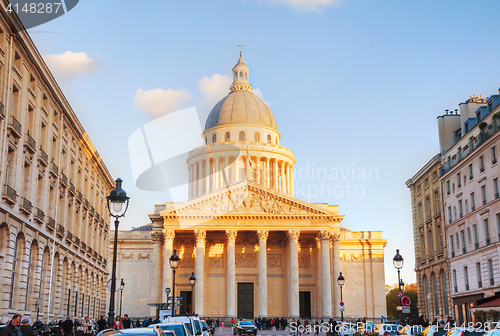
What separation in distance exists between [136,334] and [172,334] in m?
4.79

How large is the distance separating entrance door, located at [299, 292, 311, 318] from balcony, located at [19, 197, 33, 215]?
1763 inches

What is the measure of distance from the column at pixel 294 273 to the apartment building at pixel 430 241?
501 inches

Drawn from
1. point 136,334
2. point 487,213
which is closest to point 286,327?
point 487,213

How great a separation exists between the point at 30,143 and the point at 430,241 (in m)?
41.3

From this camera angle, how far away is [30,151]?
29.8 metres

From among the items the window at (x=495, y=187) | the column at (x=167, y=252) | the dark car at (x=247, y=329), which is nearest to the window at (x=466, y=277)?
the window at (x=495, y=187)

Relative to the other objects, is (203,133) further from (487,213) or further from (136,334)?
(136,334)

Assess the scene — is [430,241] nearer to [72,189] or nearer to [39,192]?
[72,189]

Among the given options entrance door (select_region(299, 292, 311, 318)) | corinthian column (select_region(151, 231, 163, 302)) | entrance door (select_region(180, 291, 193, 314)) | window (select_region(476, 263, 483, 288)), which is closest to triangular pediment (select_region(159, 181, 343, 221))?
corinthian column (select_region(151, 231, 163, 302))

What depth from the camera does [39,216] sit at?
3131 cm

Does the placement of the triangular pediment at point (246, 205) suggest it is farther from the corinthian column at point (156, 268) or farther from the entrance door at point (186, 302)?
the entrance door at point (186, 302)

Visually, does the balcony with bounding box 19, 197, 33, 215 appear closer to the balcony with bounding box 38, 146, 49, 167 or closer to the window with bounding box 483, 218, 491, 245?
the balcony with bounding box 38, 146, 49, 167

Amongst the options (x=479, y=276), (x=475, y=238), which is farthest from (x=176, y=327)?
(x=475, y=238)

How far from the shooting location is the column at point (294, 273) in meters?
62.8
